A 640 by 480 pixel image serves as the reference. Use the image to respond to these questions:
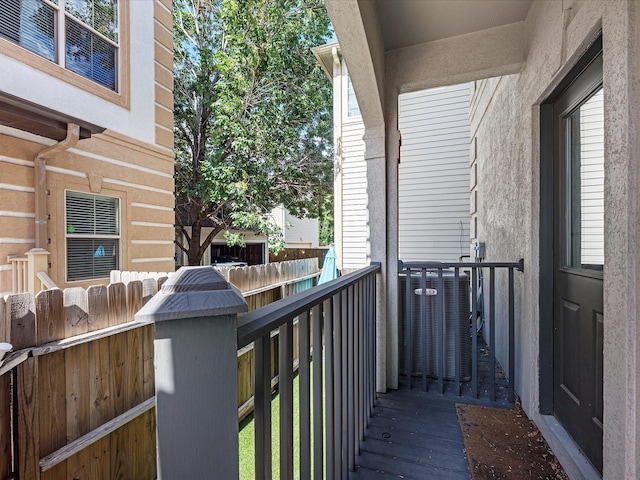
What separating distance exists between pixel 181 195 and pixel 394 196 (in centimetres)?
741

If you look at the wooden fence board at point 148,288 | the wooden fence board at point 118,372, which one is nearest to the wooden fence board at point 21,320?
the wooden fence board at point 118,372

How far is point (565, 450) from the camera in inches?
72.7

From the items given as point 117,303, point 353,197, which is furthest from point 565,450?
point 353,197

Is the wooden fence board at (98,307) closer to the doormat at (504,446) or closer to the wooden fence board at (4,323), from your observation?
the wooden fence board at (4,323)

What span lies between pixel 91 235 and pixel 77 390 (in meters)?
2.91

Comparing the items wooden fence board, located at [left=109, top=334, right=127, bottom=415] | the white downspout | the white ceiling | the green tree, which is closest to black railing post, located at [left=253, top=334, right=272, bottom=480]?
wooden fence board, located at [left=109, top=334, right=127, bottom=415]

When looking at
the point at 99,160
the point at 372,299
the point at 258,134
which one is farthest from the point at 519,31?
the point at 258,134

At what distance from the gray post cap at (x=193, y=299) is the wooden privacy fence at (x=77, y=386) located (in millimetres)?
1255

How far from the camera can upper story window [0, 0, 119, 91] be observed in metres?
3.28

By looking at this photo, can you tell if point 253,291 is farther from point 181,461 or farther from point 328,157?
point 328,157

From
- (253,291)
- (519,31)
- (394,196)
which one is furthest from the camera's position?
(253,291)

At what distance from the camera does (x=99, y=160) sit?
4.13 meters

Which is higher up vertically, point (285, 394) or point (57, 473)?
point (285, 394)

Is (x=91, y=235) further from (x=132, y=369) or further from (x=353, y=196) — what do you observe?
(x=353, y=196)
